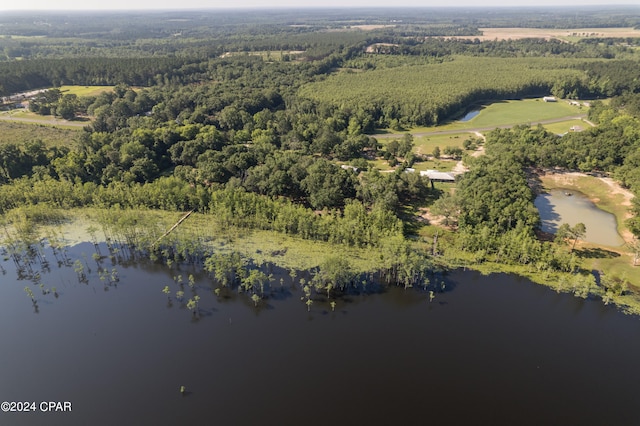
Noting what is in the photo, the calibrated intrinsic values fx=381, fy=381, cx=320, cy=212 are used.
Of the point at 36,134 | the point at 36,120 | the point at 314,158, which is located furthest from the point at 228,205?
the point at 36,120

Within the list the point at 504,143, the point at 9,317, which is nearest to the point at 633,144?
the point at 504,143

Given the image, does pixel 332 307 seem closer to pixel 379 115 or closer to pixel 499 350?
pixel 499 350

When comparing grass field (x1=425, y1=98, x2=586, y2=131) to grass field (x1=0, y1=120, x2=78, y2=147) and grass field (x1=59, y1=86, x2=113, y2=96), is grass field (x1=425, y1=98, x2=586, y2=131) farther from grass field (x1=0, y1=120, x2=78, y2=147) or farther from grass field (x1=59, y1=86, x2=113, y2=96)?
grass field (x1=59, y1=86, x2=113, y2=96)

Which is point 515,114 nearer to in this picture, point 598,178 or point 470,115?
point 470,115

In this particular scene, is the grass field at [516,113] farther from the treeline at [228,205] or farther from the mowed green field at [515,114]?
the treeline at [228,205]

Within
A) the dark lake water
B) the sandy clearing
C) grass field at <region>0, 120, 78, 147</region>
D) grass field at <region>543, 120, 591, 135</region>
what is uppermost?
grass field at <region>0, 120, 78, 147</region>

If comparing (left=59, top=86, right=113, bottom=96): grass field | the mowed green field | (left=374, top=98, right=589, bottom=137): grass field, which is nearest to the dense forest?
(left=374, top=98, right=589, bottom=137): grass field
